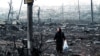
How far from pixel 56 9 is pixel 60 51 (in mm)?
95369

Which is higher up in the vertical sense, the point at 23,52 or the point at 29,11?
the point at 29,11

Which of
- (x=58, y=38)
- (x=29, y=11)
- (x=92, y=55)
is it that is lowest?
(x=92, y=55)

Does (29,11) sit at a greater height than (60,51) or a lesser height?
greater

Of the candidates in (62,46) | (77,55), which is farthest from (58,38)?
(77,55)

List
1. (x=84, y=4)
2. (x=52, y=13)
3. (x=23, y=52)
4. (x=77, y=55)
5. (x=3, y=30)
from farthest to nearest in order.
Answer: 1. (x=84, y=4)
2. (x=52, y=13)
3. (x=3, y=30)
4. (x=77, y=55)
5. (x=23, y=52)

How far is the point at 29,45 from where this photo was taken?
12359mm

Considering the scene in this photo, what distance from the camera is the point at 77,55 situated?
Answer: 46.8 ft

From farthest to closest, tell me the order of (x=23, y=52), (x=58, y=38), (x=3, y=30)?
(x=3, y=30) < (x=58, y=38) < (x=23, y=52)

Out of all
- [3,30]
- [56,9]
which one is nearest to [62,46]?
[3,30]

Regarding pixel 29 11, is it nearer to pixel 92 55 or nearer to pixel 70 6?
pixel 92 55

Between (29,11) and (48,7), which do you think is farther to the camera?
(48,7)

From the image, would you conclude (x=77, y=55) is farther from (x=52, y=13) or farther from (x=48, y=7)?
(x=48, y=7)

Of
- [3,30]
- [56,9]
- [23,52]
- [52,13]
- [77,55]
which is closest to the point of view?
[23,52]

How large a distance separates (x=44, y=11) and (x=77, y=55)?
88630 mm
